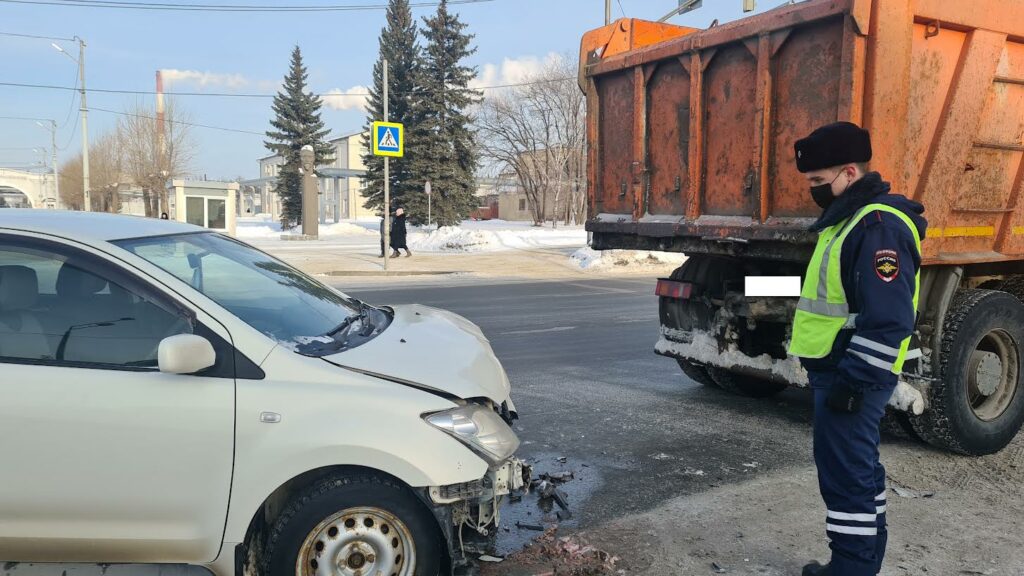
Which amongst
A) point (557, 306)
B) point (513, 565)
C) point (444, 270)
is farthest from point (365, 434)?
point (444, 270)

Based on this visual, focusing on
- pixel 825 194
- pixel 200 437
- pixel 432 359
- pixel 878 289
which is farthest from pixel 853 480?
pixel 200 437

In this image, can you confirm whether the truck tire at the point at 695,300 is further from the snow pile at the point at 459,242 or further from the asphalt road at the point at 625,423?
the snow pile at the point at 459,242

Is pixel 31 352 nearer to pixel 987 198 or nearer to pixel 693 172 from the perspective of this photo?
pixel 693 172

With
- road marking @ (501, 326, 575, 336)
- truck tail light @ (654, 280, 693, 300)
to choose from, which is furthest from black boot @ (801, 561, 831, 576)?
road marking @ (501, 326, 575, 336)

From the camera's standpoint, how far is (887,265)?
2779 millimetres

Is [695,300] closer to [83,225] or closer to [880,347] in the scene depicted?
[880,347]

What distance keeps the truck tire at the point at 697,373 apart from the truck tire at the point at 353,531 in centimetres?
413

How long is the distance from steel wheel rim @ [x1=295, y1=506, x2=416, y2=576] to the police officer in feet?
5.59

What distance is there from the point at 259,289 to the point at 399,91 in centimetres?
4163

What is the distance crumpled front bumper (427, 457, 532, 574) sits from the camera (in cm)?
280

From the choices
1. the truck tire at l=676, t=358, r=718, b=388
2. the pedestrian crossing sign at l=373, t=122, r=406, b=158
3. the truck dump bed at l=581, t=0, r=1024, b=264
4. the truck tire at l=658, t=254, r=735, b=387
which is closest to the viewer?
the truck dump bed at l=581, t=0, r=1024, b=264

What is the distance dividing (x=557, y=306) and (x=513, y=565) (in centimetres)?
904

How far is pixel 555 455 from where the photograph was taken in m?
4.92

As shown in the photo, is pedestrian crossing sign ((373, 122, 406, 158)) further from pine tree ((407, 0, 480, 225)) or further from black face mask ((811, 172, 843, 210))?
pine tree ((407, 0, 480, 225))
